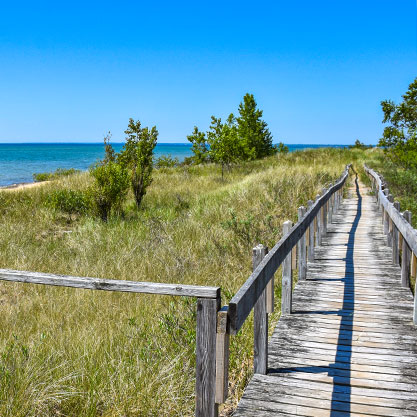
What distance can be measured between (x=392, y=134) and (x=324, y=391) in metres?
A: 27.4

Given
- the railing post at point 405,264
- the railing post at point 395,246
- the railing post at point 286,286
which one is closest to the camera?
the railing post at point 286,286

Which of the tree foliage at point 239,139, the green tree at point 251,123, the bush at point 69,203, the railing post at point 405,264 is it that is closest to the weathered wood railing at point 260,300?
the railing post at point 405,264

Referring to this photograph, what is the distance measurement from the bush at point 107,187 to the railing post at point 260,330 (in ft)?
33.9

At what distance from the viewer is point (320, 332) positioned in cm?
503

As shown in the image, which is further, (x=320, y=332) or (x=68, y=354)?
(x=320, y=332)

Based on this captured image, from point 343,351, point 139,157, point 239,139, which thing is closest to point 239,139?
point 239,139

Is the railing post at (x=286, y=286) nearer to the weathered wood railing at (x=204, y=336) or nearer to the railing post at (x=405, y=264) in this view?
the railing post at (x=405, y=264)

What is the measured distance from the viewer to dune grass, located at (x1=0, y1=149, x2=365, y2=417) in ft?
11.5

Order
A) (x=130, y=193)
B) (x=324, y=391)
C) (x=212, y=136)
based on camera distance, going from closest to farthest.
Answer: (x=324, y=391)
(x=130, y=193)
(x=212, y=136)

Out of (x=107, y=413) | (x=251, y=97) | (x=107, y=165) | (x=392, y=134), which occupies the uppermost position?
(x=251, y=97)

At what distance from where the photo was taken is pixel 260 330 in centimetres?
394

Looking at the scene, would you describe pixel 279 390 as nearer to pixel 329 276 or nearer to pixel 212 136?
pixel 329 276

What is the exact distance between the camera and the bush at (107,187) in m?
13.8

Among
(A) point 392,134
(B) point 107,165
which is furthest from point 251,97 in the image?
(B) point 107,165
